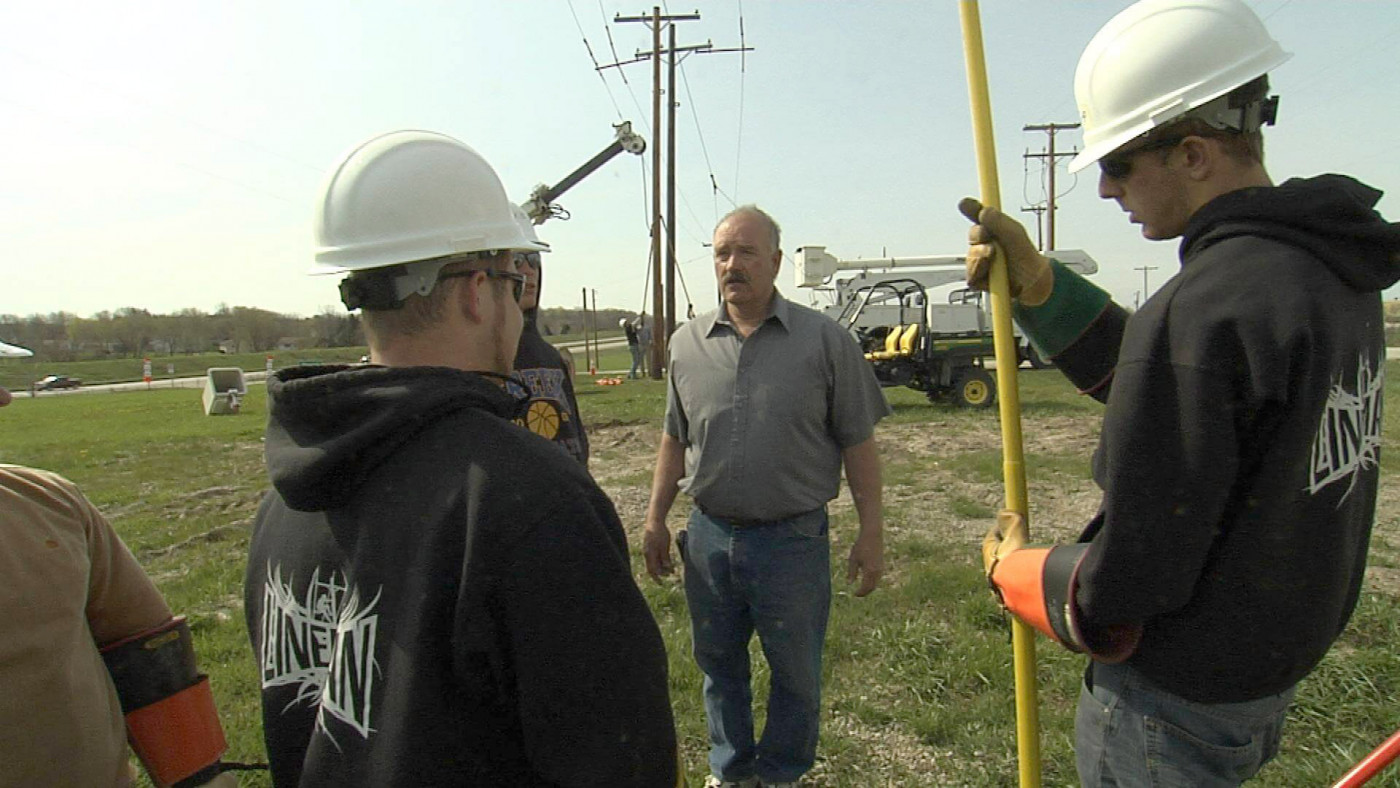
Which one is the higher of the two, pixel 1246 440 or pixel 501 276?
pixel 501 276

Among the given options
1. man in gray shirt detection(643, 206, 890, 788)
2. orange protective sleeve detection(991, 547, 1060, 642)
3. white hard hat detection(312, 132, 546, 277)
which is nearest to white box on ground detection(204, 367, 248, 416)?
man in gray shirt detection(643, 206, 890, 788)

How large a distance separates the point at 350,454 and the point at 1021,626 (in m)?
1.44

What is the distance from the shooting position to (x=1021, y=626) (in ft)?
6.13

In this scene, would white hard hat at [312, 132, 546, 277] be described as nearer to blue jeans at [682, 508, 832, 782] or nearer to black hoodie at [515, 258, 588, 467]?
black hoodie at [515, 258, 588, 467]

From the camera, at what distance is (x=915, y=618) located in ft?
15.5

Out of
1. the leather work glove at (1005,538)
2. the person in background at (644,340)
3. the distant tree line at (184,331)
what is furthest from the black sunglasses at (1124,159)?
the distant tree line at (184,331)

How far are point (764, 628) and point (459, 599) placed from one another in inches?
83.5

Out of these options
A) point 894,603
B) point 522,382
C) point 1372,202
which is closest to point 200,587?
point 522,382

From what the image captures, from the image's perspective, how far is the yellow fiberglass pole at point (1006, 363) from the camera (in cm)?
190

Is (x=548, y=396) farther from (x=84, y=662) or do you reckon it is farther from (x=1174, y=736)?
(x=1174, y=736)

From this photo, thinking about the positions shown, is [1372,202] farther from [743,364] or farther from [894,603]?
[894,603]

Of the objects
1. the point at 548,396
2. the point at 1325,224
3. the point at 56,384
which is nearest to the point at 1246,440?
the point at 1325,224

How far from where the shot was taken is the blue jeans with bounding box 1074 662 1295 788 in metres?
1.50

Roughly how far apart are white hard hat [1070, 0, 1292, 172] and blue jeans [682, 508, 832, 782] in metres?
1.80
